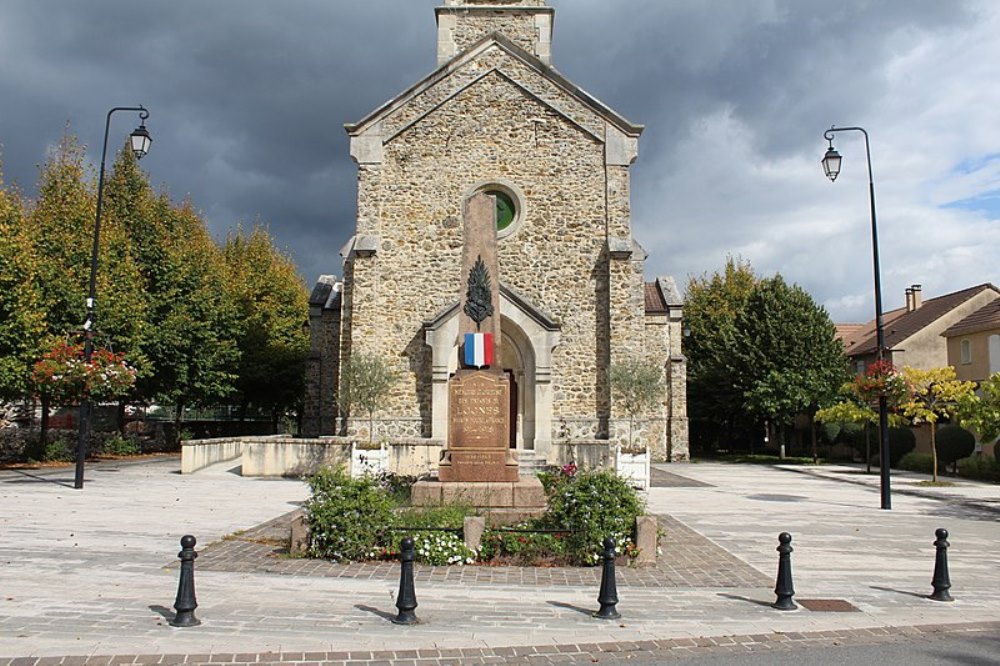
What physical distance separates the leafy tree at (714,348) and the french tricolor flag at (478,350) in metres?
27.8

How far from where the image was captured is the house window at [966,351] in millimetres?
32031

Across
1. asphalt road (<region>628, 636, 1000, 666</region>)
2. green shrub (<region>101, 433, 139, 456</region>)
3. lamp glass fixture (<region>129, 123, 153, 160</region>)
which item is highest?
lamp glass fixture (<region>129, 123, 153, 160</region>)

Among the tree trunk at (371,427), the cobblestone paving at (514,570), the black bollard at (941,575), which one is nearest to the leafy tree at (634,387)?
the tree trunk at (371,427)

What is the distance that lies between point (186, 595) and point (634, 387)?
17.9 metres

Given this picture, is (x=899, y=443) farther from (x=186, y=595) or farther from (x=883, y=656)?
(x=186, y=595)

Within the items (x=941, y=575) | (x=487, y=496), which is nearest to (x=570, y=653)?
(x=941, y=575)

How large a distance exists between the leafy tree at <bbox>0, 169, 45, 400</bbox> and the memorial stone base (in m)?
14.4

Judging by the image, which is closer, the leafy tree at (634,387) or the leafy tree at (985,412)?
the leafy tree at (985,412)

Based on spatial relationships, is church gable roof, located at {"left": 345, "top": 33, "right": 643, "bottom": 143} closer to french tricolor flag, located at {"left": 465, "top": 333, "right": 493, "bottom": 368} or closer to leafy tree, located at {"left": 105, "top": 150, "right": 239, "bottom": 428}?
leafy tree, located at {"left": 105, "top": 150, "right": 239, "bottom": 428}

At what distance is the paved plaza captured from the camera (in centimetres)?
618

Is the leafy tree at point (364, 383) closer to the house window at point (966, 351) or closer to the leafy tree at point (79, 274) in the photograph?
the leafy tree at point (79, 274)

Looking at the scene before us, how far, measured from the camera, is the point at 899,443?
30.2 m

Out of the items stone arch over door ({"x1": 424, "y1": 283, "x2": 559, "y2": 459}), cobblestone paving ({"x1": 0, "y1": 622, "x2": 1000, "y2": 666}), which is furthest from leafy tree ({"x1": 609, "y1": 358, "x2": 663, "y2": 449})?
cobblestone paving ({"x1": 0, "y1": 622, "x2": 1000, "y2": 666})

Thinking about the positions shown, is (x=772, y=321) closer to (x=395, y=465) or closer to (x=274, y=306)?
(x=395, y=465)
